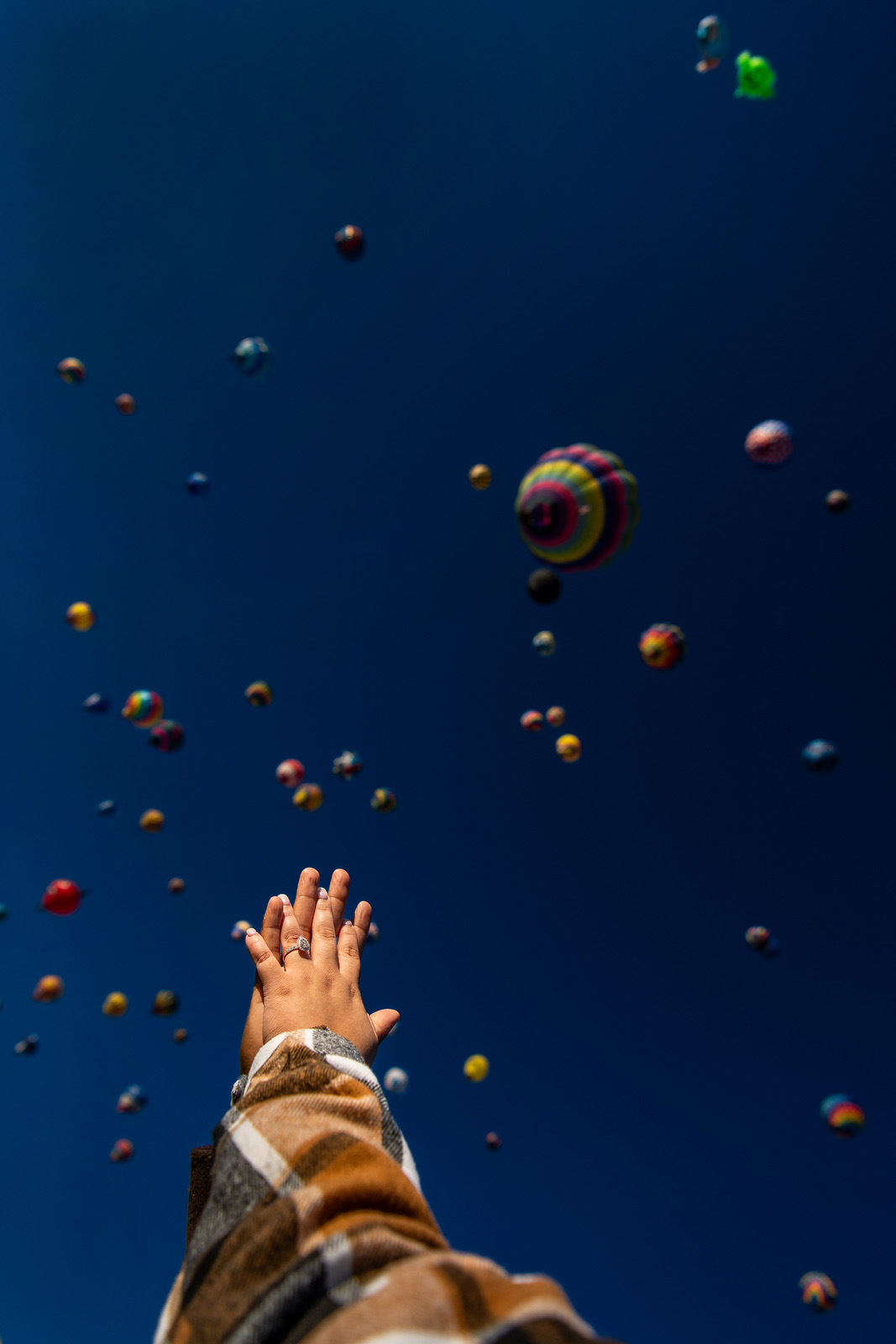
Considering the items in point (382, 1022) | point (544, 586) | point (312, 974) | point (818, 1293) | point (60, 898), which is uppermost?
point (544, 586)

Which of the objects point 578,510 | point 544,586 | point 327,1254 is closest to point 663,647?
point 544,586

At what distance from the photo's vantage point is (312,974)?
1.97 meters

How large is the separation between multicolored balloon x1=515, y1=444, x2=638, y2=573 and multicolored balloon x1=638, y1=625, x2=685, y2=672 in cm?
182

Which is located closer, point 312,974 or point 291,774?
point 312,974

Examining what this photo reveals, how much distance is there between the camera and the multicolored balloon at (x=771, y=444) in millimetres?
6930

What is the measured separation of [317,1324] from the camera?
798 mm

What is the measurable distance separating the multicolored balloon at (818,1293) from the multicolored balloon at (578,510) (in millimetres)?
10574

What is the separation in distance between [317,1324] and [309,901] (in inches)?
61.0

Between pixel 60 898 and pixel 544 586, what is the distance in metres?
7.43

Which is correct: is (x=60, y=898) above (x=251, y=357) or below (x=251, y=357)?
below

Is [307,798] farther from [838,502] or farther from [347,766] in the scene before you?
[838,502]

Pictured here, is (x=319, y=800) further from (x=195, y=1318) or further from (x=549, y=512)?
(x=195, y=1318)

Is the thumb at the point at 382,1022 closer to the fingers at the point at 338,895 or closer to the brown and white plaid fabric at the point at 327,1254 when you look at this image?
the fingers at the point at 338,895

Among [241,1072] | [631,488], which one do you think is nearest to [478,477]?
[631,488]
